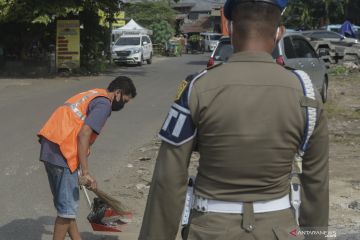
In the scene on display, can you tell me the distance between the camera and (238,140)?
217cm

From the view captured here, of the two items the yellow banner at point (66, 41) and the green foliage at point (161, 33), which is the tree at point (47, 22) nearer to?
the yellow banner at point (66, 41)

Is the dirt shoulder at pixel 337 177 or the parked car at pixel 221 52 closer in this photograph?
the dirt shoulder at pixel 337 177

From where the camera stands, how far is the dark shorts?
4488mm

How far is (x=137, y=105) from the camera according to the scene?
1496 centimetres

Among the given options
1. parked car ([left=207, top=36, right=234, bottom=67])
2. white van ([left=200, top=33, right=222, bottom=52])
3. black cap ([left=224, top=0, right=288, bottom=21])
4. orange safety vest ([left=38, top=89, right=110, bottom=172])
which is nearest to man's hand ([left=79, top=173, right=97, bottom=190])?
orange safety vest ([left=38, top=89, right=110, bottom=172])

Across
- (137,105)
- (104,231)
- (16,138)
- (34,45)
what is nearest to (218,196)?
(104,231)

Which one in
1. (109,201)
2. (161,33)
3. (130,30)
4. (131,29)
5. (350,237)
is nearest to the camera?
(350,237)

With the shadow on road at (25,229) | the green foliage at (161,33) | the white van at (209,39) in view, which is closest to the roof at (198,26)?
the white van at (209,39)

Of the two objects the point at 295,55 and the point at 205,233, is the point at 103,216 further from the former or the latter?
→ the point at 295,55

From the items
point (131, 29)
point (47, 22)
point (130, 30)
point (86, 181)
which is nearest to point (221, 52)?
point (86, 181)

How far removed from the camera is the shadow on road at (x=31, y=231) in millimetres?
5504

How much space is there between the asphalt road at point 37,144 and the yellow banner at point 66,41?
307 centimetres

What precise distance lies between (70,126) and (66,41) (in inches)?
781

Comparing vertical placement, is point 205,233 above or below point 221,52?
below
